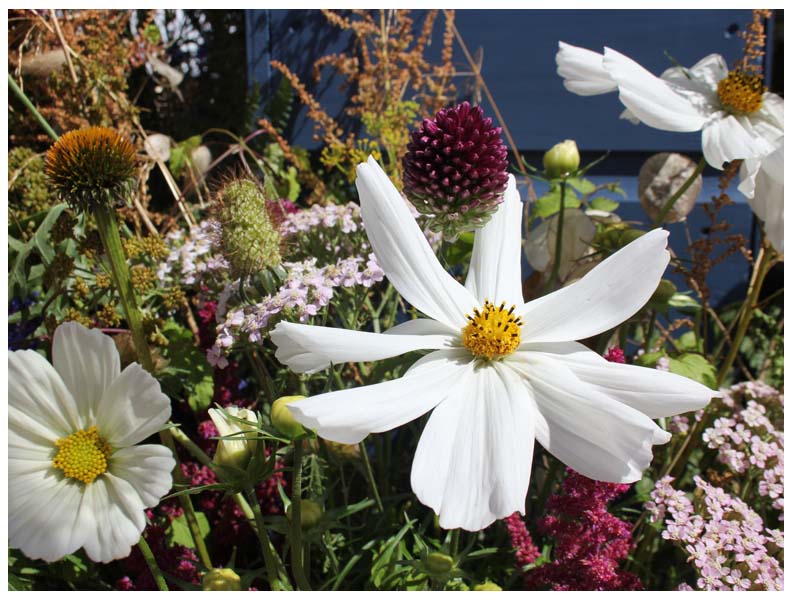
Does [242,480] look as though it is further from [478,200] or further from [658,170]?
[658,170]

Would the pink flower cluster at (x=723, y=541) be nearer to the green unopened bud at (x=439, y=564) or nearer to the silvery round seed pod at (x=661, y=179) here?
the green unopened bud at (x=439, y=564)

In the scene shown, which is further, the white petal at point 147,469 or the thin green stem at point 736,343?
the thin green stem at point 736,343

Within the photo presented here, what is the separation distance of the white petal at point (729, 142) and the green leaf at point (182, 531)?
678 mm

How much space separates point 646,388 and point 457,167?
0.68 feet

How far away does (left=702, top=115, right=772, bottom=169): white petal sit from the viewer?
70 centimetres

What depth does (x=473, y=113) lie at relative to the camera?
1.71 ft

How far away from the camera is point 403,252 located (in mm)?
524

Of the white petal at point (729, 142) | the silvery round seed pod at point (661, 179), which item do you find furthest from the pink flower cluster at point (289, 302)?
the silvery round seed pod at point (661, 179)

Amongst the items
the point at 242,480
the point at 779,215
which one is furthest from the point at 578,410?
the point at 779,215

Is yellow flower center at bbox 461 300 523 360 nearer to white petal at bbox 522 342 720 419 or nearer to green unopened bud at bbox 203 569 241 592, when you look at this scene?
white petal at bbox 522 342 720 419

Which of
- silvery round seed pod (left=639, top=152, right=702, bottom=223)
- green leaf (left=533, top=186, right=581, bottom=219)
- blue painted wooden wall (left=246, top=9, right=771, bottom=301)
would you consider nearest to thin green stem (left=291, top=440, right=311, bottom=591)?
green leaf (left=533, top=186, right=581, bottom=219)

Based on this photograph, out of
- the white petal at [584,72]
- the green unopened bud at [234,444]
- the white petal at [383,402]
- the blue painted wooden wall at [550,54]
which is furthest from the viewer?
the blue painted wooden wall at [550,54]

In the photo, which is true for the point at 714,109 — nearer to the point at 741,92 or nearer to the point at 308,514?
the point at 741,92

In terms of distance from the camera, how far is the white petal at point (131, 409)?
1.54 feet
